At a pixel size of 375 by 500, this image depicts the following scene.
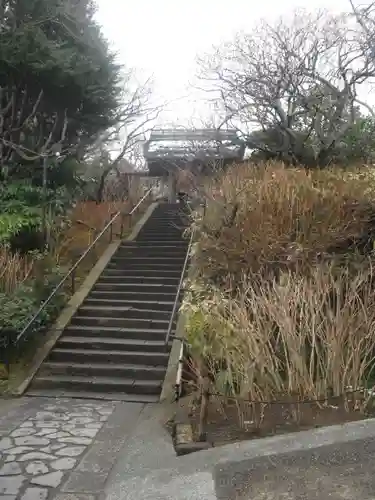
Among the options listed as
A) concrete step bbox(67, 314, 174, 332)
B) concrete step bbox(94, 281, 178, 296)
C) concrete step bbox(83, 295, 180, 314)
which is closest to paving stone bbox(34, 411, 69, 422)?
concrete step bbox(67, 314, 174, 332)

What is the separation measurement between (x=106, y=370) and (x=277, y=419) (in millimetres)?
3346

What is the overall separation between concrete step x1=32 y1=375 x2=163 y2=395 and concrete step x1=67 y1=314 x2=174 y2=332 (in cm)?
117

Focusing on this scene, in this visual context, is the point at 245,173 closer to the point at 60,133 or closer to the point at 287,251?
the point at 287,251

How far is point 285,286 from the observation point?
18.1 ft

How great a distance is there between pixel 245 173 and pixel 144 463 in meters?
7.11

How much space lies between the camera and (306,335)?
191 inches

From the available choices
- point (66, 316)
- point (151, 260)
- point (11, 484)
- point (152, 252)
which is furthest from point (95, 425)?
point (152, 252)

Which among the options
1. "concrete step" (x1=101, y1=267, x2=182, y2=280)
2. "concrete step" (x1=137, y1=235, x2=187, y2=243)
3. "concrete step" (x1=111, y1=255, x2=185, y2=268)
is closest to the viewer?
"concrete step" (x1=101, y1=267, x2=182, y2=280)

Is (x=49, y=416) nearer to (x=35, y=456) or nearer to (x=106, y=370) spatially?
(x=35, y=456)

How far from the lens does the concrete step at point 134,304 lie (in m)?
9.02

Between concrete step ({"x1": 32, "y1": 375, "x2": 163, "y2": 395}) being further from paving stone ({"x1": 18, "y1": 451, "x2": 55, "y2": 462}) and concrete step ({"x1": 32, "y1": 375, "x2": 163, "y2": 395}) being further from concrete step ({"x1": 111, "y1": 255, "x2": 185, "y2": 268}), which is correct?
concrete step ({"x1": 111, "y1": 255, "x2": 185, "y2": 268})

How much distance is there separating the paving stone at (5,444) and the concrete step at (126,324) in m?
3.24

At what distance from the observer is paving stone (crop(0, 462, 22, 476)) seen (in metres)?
4.25

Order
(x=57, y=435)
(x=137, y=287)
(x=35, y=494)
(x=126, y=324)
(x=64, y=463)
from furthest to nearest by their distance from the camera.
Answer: (x=137, y=287)
(x=126, y=324)
(x=57, y=435)
(x=64, y=463)
(x=35, y=494)
